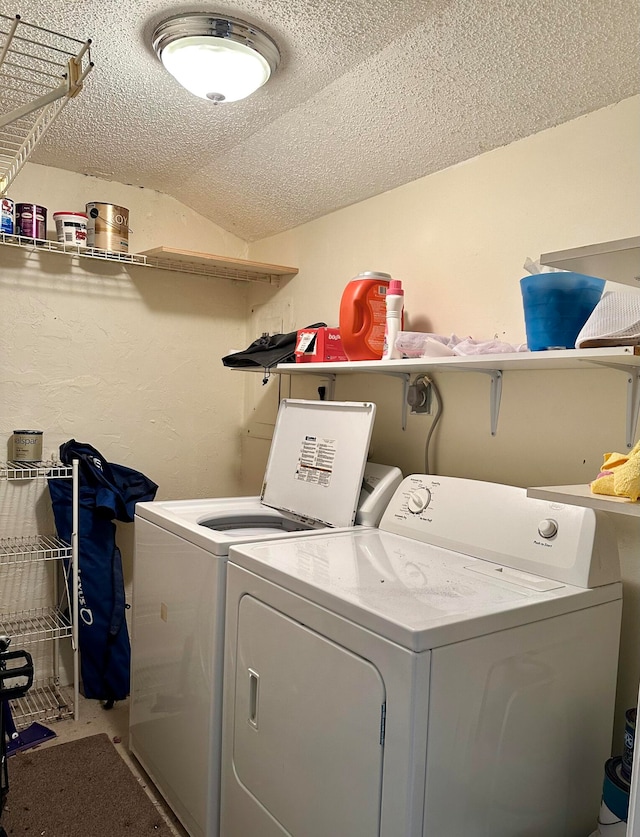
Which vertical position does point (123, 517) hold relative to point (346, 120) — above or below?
below

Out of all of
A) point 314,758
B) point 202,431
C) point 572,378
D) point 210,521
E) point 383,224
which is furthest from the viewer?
point 202,431

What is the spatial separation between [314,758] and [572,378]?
45.9 inches

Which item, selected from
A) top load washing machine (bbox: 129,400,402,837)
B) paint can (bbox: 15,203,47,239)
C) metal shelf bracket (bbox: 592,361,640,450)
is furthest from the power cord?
paint can (bbox: 15,203,47,239)

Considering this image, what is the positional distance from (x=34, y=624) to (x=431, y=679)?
213cm

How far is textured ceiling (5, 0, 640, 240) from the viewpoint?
57.7 inches

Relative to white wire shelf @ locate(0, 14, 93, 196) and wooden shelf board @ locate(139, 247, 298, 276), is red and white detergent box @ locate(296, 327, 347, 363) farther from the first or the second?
white wire shelf @ locate(0, 14, 93, 196)

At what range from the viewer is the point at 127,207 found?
2.83 m

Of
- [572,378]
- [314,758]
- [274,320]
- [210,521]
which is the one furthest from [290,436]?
[314,758]

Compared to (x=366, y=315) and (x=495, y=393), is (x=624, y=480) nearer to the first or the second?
(x=495, y=393)

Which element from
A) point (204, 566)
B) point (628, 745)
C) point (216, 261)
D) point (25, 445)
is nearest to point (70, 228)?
point (216, 261)

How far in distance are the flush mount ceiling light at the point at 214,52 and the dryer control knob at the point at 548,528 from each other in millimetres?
1442

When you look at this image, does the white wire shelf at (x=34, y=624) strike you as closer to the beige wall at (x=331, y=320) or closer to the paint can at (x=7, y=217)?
the beige wall at (x=331, y=320)

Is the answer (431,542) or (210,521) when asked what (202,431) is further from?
(431,542)

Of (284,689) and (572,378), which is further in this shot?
(572,378)
